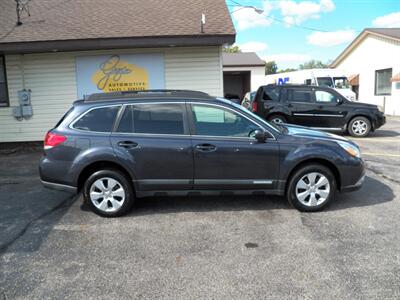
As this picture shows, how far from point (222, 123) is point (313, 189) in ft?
5.19

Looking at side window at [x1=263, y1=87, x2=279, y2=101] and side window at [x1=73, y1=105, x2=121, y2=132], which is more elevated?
side window at [x1=263, y1=87, x2=279, y2=101]

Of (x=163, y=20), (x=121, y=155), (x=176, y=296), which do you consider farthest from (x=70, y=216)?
(x=163, y=20)

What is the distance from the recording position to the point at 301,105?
1239cm

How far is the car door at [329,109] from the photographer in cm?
1234

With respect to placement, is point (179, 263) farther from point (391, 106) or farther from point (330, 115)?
point (391, 106)

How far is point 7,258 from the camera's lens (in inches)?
158

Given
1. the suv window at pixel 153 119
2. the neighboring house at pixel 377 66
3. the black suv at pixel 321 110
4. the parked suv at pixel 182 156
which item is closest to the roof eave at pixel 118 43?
the black suv at pixel 321 110

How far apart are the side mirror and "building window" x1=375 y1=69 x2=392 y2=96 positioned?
20533 mm

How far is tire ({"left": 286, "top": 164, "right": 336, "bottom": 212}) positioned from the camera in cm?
514

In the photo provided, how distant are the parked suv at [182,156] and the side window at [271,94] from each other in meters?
7.54

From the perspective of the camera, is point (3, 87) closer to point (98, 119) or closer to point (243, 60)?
point (98, 119)

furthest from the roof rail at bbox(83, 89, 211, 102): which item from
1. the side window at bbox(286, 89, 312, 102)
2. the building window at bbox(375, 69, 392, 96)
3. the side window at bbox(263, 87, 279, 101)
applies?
the building window at bbox(375, 69, 392, 96)

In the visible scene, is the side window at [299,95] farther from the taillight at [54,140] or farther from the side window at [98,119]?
the taillight at [54,140]

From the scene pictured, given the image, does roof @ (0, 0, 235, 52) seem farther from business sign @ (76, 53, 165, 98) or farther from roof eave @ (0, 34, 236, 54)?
business sign @ (76, 53, 165, 98)
